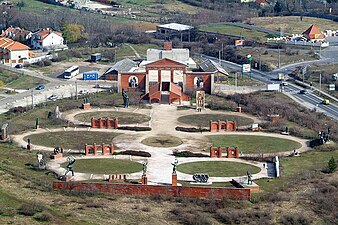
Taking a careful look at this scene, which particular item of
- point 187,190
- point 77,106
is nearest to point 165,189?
point 187,190

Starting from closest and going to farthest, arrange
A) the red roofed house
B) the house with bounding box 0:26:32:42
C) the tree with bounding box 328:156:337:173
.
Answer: the tree with bounding box 328:156:337:173 < the red roofed house < the house with bounding box 0:26:32:42

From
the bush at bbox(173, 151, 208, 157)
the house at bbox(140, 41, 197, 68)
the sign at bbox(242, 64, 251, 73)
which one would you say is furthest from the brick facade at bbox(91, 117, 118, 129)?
the sign at bbox(242, 64, 251, 73)

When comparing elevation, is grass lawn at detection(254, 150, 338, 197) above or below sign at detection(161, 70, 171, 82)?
below

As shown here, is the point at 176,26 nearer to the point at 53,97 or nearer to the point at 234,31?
the point at 234,31

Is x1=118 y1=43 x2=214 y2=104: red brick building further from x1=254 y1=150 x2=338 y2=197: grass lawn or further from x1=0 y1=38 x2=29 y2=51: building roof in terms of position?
x1=254 y1=150 x2=338 y2=197: grass lawn

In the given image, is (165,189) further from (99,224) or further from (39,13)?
(39,13)

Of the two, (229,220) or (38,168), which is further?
(38,168)

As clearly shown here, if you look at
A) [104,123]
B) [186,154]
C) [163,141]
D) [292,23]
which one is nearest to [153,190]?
[186,154]
